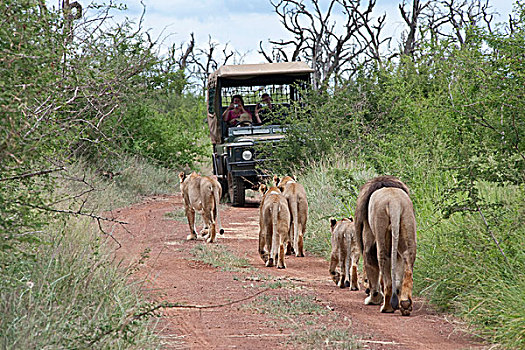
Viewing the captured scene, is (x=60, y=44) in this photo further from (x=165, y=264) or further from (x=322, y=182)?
(x=322, y=182)

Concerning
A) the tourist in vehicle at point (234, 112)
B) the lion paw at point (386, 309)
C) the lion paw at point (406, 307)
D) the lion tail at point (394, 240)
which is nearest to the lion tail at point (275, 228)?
the lion paw at point (386, 309)

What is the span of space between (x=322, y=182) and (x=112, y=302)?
820 cm

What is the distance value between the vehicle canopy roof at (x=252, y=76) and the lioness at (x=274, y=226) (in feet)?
28.1

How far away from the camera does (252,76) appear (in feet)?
58.5

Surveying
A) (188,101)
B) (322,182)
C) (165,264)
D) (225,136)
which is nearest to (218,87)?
(225,136)

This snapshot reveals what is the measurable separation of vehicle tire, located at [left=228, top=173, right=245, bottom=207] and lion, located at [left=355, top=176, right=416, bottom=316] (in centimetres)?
1056

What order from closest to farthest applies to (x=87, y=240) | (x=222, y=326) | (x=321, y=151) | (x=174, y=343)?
(x=174, y=343) < (x=222, y=326) < (x=87, y=240) < (x=321, y=151)

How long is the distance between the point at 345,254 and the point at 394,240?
1914mm

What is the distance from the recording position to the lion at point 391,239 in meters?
6.54

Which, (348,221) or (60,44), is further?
(348,221)

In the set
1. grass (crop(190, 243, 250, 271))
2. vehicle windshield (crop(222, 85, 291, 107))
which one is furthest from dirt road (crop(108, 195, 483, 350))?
vehicle windshield (crop(222, 85, 291, 107))

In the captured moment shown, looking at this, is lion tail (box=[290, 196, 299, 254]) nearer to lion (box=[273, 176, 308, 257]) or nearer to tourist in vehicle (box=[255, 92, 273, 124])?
lion (box=[273, 176, 308, 257])

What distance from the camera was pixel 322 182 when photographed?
13406 millimetres

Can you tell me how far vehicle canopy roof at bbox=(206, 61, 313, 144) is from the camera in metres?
17.8
